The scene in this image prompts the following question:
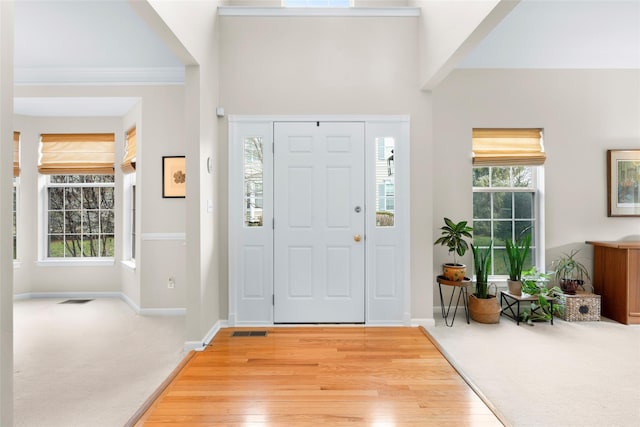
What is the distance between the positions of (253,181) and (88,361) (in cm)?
212

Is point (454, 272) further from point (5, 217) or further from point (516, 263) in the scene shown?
point (5, 217)

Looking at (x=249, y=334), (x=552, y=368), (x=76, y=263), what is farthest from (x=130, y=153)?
(x=552, y=368)

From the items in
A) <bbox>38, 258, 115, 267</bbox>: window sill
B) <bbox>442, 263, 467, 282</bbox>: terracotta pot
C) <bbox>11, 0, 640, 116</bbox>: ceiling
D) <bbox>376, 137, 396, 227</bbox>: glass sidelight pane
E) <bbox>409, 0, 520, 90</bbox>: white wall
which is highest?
<bbox>11, 0, 640, 116</bbox>: ceiling

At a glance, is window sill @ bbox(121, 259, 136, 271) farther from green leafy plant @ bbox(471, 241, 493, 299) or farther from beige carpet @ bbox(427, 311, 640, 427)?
green leafy plant @ bbox(471, 241, 493, 299)

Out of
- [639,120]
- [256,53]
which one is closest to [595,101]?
[639,120]

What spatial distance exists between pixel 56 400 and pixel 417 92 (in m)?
3.95

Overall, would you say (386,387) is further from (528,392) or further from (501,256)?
(501,256)

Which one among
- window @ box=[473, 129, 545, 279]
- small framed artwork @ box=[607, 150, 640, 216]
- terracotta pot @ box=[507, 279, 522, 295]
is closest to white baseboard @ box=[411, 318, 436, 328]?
terracotta pot @ box=[507, 279, 522, 295]

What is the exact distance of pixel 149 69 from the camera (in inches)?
163

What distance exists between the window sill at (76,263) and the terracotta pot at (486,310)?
460 cm

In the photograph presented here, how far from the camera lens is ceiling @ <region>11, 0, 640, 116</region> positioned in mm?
3303

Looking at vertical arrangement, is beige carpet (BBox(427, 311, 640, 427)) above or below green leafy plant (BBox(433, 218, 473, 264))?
below

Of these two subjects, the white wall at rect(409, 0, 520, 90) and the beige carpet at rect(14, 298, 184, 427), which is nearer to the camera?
the beige carpet at rect(14, 298, 184, 427)

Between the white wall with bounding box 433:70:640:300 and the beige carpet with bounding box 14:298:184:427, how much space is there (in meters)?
3.09
